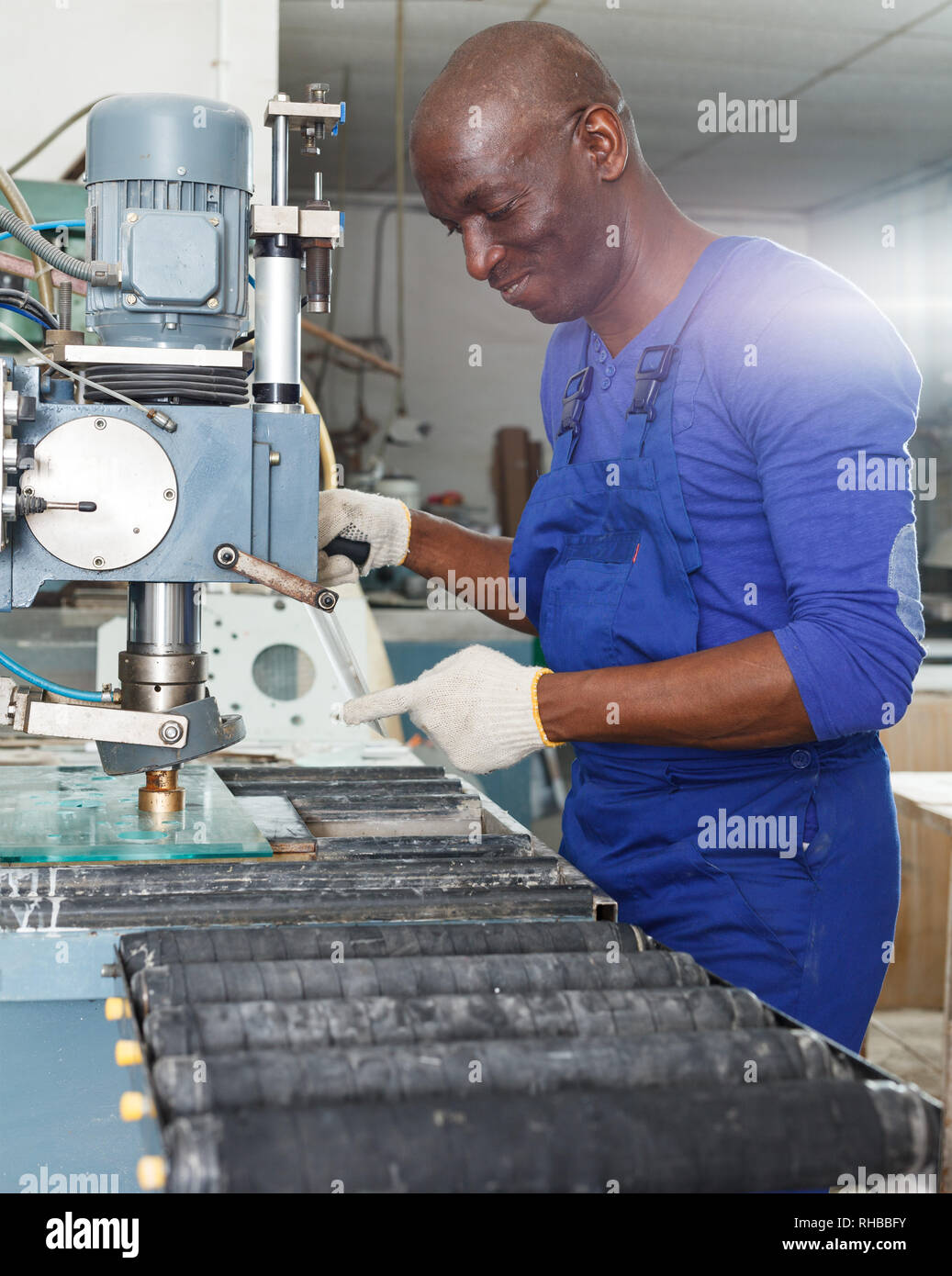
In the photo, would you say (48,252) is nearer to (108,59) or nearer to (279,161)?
(279,161)

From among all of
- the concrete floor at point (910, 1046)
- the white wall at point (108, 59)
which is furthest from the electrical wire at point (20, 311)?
the concrete floor at point (910, 1046)

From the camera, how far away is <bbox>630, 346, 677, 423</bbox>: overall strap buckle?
1226mm

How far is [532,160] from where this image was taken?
3.88ft

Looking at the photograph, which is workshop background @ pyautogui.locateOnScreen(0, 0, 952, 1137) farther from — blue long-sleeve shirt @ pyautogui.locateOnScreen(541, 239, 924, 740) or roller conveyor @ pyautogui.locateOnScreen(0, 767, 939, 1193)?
roller conveyor @ pyautogui.locateOnScreen(0, 767, 939, 1193)

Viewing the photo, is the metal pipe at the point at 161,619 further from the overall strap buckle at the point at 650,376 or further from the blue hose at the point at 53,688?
the overall strap buckle at the point at 650,376

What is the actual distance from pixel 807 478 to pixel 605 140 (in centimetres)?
41

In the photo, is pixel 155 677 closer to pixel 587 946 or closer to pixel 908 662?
pixel 587 946

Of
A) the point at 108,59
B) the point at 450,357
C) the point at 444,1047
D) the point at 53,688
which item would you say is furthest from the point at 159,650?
the point at 450,357

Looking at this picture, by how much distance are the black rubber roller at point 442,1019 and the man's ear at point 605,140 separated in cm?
81

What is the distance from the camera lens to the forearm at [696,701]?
107 centimetres

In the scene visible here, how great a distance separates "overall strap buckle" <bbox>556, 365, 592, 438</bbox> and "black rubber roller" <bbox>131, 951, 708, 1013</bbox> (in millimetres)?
709

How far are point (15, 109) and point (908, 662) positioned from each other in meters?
2.71

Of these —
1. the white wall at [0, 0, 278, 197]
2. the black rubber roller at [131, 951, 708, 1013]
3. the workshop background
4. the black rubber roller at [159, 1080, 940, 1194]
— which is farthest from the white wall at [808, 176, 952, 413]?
the black rubber roller at [159, 1080, 940, 1194]
